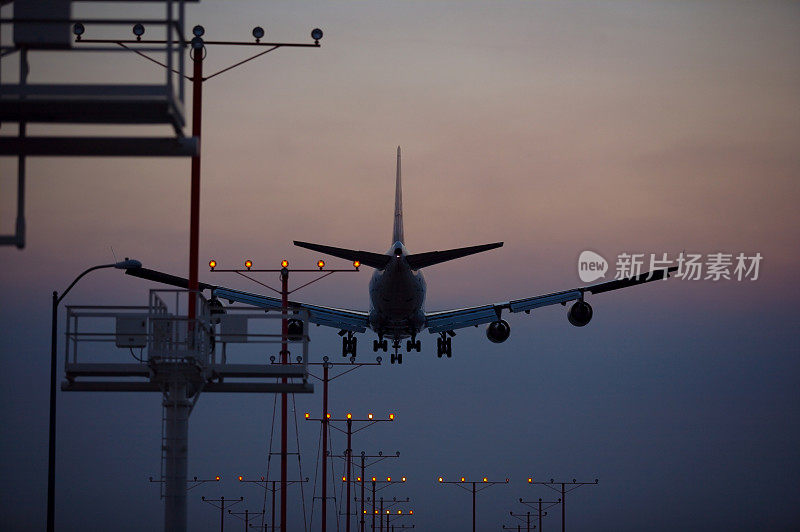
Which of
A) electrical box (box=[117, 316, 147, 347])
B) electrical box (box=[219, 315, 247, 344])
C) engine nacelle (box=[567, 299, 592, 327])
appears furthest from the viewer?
engine nacelle (box=[567, 299, 592, 327])

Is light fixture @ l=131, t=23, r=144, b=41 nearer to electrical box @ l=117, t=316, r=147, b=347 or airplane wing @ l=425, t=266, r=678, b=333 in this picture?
electrical box @ l=117, t=316, r=147, b=347

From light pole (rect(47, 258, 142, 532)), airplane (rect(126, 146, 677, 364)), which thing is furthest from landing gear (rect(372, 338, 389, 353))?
light pole (rect(47, 258, 142, 532))

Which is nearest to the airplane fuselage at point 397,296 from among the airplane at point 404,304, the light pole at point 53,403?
the airplane at point 404,304

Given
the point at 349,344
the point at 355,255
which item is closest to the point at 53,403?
the point at 355,255

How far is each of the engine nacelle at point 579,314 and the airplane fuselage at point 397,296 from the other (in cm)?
835

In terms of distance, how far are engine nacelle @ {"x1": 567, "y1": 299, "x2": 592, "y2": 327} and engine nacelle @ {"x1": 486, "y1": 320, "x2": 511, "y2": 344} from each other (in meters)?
4.38

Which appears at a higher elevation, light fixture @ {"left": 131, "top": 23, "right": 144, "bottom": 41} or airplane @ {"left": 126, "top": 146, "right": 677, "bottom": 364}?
light fixture @ {"left": 131, "top": 23, "right": 144, "bottom": 41}

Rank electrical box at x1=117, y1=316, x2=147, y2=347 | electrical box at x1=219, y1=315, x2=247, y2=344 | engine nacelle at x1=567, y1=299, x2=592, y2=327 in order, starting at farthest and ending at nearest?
engine nacelle at x1=567, y1=299, x2=592, y2=327 → electrical box at x1=219, y1=315, x2=247, y2=344 → electrical box at x1=117, y1=316, x2=147, y2=347

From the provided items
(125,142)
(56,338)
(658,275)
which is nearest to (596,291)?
(658,275)

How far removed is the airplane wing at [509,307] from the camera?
90250 millimetres

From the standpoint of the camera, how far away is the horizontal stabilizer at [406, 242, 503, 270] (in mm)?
75625

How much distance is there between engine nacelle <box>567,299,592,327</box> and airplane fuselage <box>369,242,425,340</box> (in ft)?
27.4

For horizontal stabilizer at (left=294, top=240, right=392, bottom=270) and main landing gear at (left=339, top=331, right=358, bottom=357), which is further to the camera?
main landing gear at (left=339, top=331, right=358, bottom=357)

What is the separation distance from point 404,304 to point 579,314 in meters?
11.6
